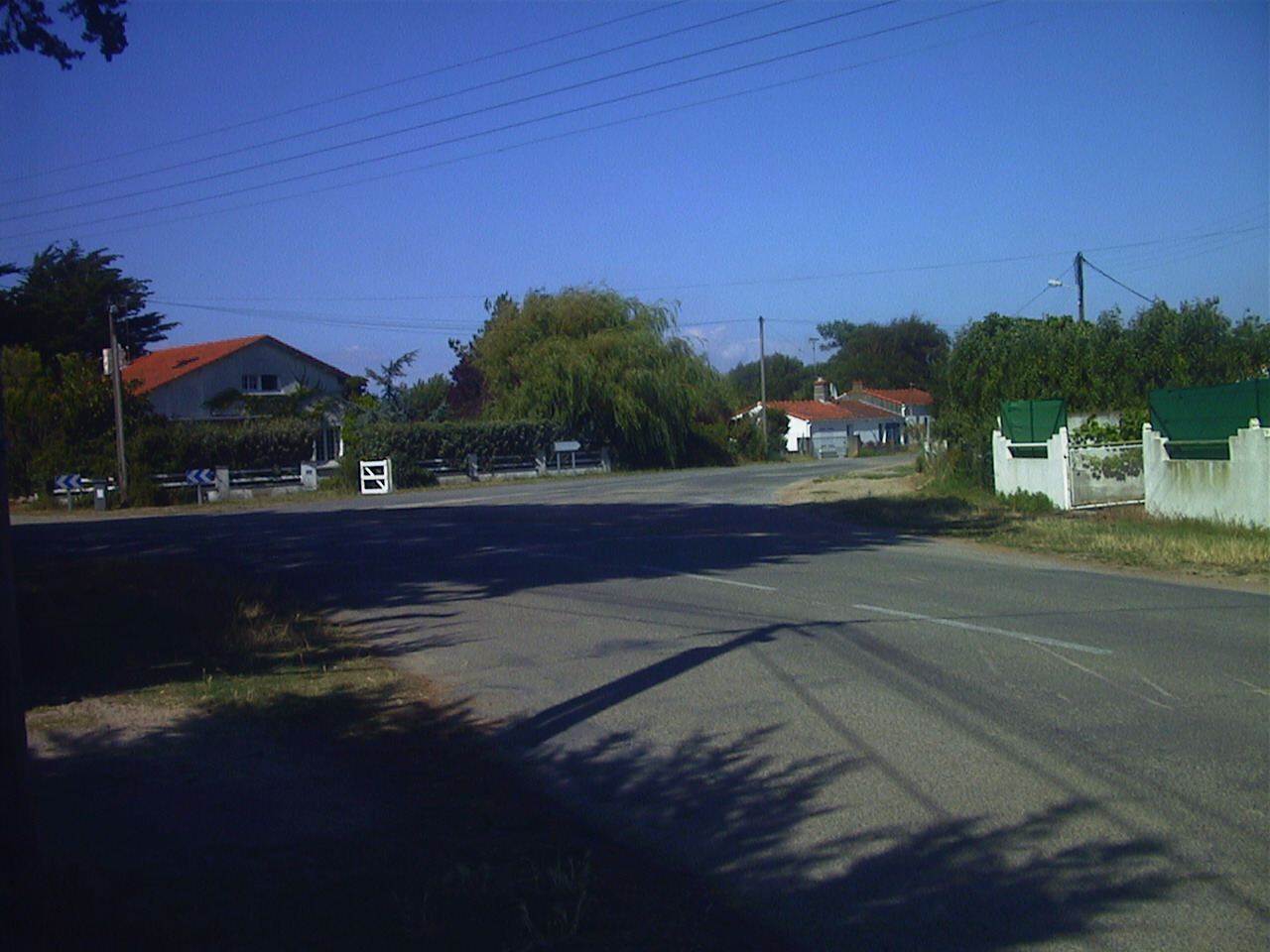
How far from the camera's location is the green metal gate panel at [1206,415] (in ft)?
57.6

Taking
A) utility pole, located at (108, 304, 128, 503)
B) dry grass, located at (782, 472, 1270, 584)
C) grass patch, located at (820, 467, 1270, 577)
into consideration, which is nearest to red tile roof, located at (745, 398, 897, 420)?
utility pole, located at (108, 304, 128, 503)

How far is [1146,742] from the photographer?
6586 mm

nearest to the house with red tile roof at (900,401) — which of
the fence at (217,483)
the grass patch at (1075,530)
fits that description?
the fence at (217,483)

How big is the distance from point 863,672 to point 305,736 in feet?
13.2

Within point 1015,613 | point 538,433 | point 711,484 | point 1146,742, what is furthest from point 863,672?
point 538,433

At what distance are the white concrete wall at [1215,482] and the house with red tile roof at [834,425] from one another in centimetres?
5898

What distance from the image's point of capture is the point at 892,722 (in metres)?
7.12

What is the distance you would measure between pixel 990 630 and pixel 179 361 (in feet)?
164

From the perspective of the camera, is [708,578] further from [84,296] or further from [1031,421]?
[84,296]

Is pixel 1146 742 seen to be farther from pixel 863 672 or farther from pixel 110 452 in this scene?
pixel 110 452

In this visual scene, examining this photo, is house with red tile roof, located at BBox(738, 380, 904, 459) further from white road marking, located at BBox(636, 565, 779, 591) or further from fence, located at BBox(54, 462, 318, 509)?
white road marking, located at BBox(636, 565, 779, 591)

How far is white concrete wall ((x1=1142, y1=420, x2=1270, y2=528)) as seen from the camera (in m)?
17.2

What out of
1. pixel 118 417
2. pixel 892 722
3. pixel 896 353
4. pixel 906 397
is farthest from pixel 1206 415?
pixel 896 353

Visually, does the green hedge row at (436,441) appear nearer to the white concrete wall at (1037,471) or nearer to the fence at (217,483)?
the fence at (217,483)
